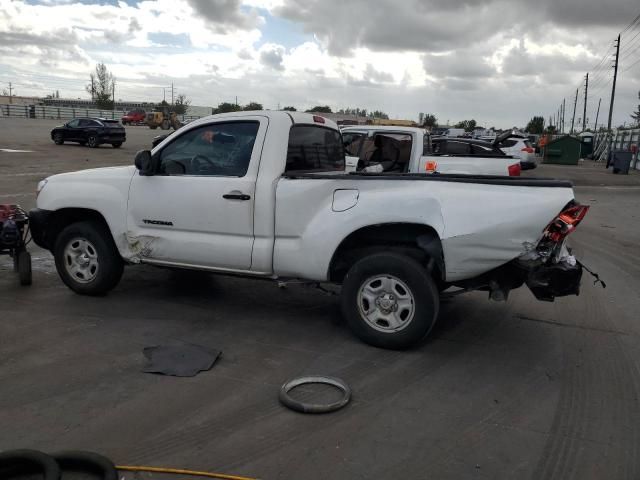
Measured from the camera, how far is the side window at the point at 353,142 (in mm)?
10711

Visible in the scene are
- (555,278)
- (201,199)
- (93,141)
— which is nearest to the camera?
(555,278)

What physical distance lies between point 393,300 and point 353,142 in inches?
264

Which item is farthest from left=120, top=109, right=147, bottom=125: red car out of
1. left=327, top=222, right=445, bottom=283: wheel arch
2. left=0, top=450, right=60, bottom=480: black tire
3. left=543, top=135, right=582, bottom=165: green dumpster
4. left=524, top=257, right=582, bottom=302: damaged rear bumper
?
left=0, top=450, right=60, bottom=480: black tire

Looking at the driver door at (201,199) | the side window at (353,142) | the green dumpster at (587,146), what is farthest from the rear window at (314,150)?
the green dumpster at (587,146)

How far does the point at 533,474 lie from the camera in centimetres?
314

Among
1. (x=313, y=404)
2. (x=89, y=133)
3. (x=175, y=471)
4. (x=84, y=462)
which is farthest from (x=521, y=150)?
(x=84, y=462)

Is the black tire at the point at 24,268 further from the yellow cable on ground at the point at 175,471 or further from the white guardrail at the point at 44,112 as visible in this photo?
the white guardrail at the point at 44,112

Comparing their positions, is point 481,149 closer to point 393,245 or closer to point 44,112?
point 393,245

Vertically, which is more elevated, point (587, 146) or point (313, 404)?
point (587, 146)

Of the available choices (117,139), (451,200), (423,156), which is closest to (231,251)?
(451,200)

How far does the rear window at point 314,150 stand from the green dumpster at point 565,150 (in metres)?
32.6

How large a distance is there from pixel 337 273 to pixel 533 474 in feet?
7.94

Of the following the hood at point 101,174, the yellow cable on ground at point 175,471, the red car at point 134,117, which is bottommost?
the yellow cable on ground at point 175,471

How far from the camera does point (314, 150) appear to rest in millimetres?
5758
